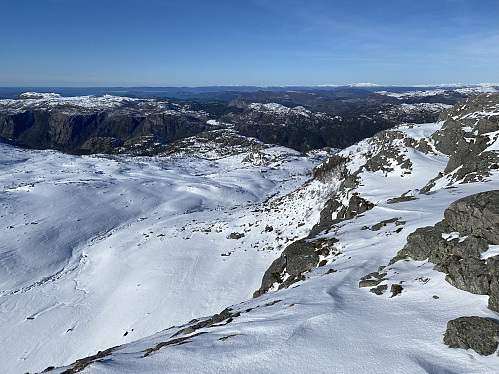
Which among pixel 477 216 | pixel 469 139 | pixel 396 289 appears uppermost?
pixel 469 139

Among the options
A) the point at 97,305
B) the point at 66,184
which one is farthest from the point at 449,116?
the point at 66,184

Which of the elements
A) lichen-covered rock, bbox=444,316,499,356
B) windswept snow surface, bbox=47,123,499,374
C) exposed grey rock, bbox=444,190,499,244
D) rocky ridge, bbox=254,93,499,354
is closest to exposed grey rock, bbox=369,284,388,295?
rocky ridge, bbox=254,93,499,354

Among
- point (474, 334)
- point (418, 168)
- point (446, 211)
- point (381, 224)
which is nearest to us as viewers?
point (474, 334)

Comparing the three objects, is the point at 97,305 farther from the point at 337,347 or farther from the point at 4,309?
the point at 337,347

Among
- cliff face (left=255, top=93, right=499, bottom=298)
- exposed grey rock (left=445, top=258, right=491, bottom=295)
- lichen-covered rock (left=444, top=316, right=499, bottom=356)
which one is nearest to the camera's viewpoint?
lichen-covered rock (left=444, top=316, right=499, bottom=356)

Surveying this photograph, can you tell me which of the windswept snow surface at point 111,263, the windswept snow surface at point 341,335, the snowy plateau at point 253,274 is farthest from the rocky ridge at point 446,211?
the windswept snow surface at point 111,263

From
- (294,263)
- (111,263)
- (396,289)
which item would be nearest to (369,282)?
(396,289)

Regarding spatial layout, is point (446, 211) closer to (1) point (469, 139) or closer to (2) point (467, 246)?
(2) point (467, 246)

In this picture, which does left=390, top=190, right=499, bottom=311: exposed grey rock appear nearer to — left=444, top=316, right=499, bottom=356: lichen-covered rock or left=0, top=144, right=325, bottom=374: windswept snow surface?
left=444, top=316, right=499, bottom=356: lichen-covered rock
